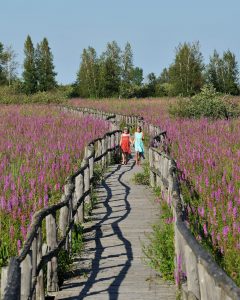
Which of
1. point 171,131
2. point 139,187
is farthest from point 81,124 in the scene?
point 139,187

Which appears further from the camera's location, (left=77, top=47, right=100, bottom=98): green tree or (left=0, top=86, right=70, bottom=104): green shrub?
(left=77, top=47, right=100, bottom=98): green tree

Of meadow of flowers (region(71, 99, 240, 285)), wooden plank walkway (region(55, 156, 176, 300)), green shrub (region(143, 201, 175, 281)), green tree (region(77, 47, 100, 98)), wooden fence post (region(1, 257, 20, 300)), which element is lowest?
wooden plank walkway (region(55, 156, 176, 300))

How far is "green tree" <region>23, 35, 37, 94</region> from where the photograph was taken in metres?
75.4

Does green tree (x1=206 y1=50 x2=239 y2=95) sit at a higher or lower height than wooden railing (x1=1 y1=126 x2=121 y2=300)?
higher

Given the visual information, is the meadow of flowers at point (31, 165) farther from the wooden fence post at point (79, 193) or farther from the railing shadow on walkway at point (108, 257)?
the railing shadow on walkway at point (108, 257)

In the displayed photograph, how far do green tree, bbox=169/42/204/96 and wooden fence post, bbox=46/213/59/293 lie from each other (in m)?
62.8

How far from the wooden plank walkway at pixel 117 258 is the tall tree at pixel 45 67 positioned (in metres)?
64.9

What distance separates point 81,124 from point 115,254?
16335 millimetres

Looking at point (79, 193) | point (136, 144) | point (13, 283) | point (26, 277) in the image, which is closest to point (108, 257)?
point (79, 193)

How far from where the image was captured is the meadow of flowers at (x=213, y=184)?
635cm

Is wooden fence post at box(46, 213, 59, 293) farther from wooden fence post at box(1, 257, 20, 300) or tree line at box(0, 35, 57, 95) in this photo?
tree line at box(0, 35, 57, 95)

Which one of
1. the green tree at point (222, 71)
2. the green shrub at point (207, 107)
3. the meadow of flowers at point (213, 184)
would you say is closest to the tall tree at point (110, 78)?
the green tree at point (222, 71)

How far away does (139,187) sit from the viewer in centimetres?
1397

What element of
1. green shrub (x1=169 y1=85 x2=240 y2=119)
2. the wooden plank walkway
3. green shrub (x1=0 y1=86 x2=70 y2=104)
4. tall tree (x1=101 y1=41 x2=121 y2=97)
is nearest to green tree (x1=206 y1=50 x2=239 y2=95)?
tall tree (x1=101 y1=41 x2=121 y2=97)
